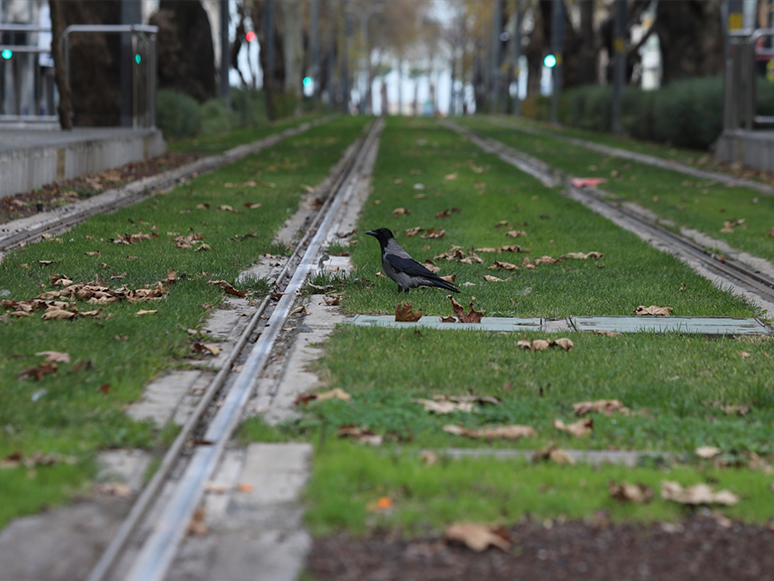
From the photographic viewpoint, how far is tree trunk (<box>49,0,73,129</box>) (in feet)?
71.8

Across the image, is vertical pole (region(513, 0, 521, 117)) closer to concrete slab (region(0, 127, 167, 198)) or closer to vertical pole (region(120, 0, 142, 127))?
vertical pole (region(120, 0, 142, 127))

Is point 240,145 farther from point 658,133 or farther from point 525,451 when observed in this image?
point 525,451

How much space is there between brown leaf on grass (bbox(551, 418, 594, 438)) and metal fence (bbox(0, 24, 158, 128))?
1991 cm

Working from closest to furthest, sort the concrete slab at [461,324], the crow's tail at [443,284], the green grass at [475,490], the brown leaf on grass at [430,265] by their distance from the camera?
1. the green grass at [475,490]
2. the concrete slab at [461,324]
3. the crow's tail at [443,284]
4. the brown leaf on grass at [430,265]

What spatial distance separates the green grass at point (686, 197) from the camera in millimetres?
13586

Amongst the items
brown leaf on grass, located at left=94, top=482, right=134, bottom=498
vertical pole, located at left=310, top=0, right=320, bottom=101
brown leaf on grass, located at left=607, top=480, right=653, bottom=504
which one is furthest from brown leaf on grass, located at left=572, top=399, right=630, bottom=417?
vertical pole, located at left=310, top=0, right=320, bottom=101

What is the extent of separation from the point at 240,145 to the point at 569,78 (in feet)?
102

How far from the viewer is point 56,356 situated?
6320 mm

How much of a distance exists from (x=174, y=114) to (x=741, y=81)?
15.4 meters

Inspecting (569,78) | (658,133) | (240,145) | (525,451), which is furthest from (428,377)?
(569,78)

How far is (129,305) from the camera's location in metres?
8.12

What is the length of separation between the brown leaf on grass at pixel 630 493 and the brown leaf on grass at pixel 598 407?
1124 millimetres

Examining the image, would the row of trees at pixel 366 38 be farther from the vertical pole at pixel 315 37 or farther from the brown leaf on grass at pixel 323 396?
the brown leaf on grass at pixel 323 396

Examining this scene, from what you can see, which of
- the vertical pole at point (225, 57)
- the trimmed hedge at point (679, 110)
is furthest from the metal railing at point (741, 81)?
the vertical pole at point (225, 57)
